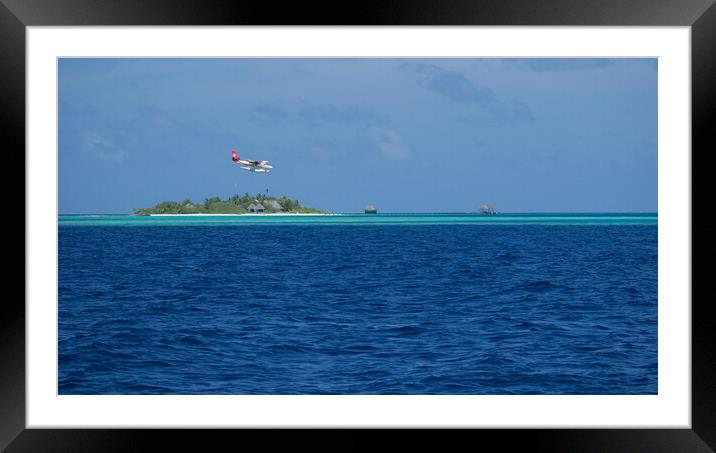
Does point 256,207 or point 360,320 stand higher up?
point 256,207

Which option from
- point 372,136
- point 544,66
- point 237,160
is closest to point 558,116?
point 544,66

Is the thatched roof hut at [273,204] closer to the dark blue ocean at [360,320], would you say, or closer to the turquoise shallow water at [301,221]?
the turquoise shallow water at [301,221]

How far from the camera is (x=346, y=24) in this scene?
8.07 feet

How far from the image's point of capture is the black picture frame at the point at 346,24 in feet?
8.05

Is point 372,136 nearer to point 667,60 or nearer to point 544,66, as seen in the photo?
point 544,66

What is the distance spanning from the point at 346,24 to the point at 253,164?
55772 mm

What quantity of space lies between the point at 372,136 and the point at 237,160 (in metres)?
12.9

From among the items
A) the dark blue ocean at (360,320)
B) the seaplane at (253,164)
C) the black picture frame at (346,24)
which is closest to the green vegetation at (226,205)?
the seaplane at (253,164)

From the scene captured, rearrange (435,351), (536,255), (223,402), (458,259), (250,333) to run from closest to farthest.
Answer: (223,402), (435,351), (250,333), (458,259), (536,255)

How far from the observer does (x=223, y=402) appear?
289cm

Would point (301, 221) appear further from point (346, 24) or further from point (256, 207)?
point (346, 24)

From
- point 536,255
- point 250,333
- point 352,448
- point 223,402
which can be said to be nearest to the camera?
point 352,448

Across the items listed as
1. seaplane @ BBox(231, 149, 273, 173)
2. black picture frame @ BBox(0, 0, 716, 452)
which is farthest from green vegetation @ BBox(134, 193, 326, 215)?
black picture frame @ BBox(0, 0, 716, 452)

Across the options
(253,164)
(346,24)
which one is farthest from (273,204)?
(346,24)
